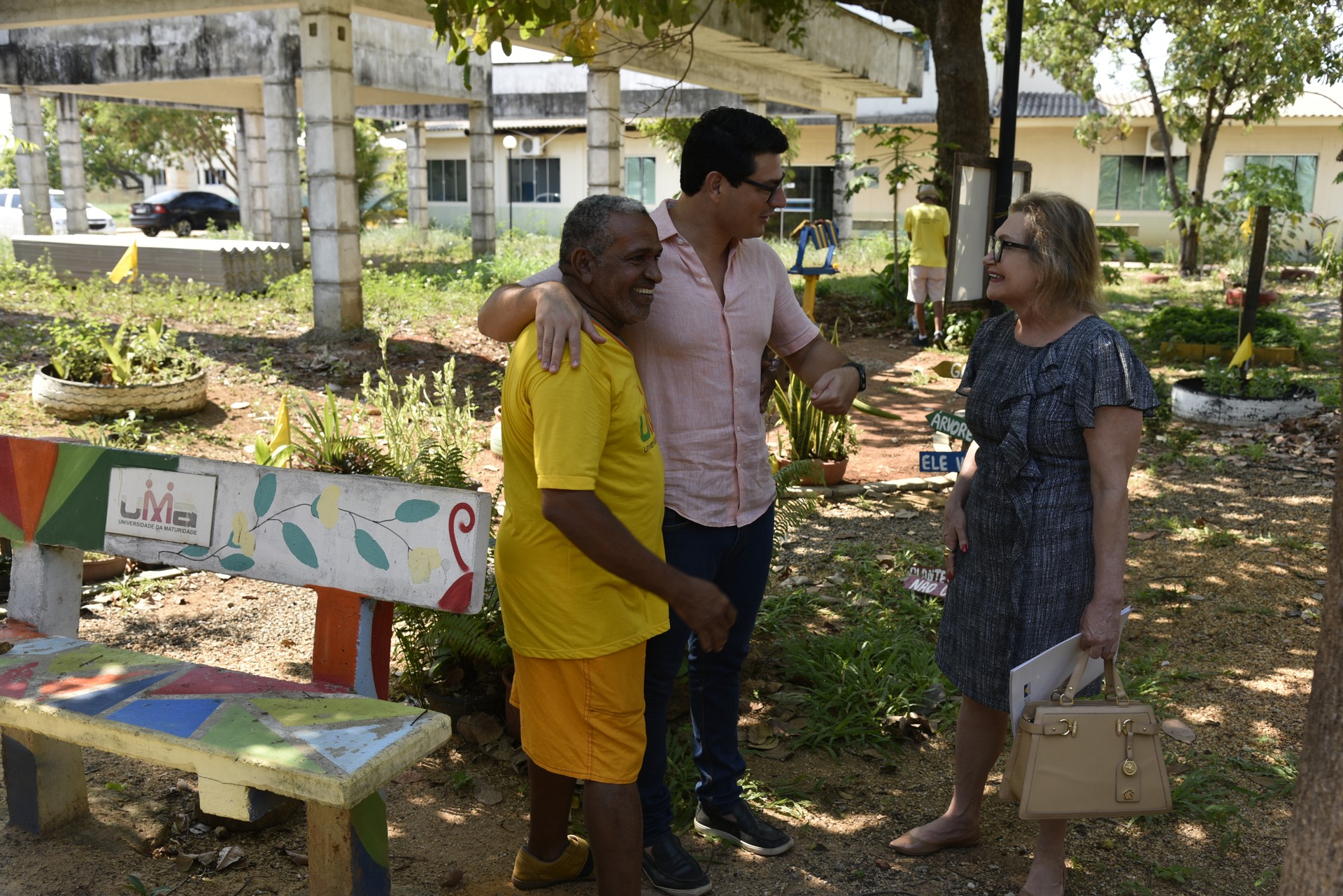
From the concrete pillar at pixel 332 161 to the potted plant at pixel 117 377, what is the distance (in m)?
2.48

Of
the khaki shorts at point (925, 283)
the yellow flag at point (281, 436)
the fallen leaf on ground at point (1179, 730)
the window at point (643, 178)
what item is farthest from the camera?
the window at point (643, 178)

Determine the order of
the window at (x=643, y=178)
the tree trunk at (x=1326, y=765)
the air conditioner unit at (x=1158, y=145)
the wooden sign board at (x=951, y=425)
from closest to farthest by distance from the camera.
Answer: the tree trunk at (x=1326, y=765) → the wooden sign board at (x=951, y=425) → the air conditioner unit at (x=1158, y=145) → the window at (x=643, y=178)

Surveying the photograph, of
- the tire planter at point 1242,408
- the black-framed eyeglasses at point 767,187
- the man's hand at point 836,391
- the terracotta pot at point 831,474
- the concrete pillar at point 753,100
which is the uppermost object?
the concrete pillar at point 753,100

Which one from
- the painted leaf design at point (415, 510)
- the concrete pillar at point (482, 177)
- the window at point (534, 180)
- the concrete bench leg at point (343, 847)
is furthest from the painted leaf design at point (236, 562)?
the window at point (534, 180)

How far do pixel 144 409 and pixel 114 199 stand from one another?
52.9 m

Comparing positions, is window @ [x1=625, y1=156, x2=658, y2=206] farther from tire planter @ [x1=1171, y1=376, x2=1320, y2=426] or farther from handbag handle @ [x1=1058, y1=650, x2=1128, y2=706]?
handbag handle @ [x1=1058, y1=650, x2=1128, y2=706]

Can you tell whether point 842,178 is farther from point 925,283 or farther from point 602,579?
point 602,579

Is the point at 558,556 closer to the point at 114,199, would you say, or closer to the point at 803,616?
the point at 803,616

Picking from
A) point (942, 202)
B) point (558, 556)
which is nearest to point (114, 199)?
point (942, 202)

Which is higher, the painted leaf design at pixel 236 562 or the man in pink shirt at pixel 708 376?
the man in pink shirt at pixel 708 376

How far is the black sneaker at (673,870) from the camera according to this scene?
2812 millimetres

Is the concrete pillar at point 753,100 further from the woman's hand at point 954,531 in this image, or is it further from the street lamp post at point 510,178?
the woman's hand at point 954,531

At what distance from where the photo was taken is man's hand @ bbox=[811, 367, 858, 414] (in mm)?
2785

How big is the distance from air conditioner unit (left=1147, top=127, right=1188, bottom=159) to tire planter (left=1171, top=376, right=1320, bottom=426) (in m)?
18.7
